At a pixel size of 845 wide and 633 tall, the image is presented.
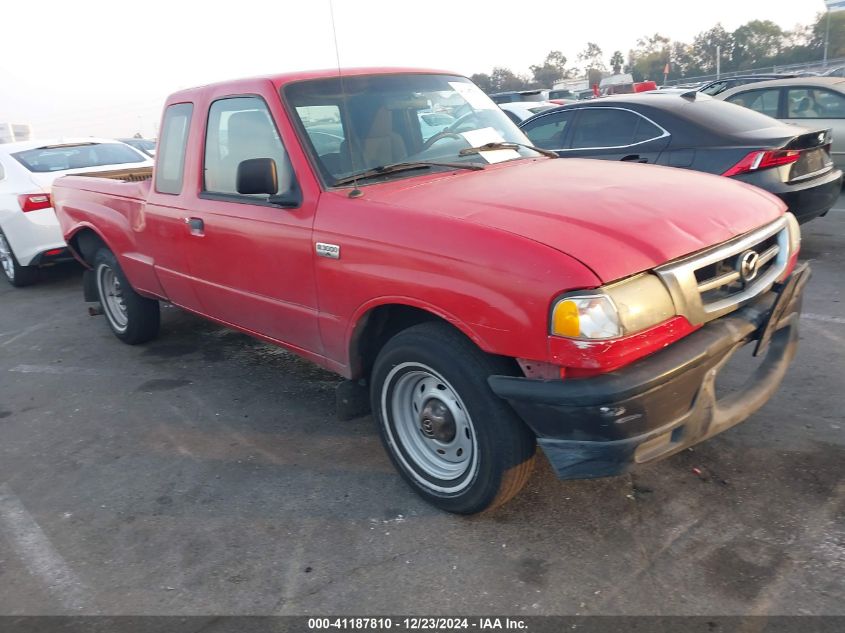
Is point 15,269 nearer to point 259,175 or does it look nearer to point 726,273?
point 259,175

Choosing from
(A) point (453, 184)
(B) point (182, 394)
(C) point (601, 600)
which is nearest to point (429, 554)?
(C) point (601, 600)

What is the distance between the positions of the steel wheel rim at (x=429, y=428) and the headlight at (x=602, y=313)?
2.06ft

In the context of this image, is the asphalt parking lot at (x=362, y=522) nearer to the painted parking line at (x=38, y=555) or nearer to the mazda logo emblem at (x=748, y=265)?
the painted parking line at (x=38, y=555)

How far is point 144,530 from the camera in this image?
3.29m

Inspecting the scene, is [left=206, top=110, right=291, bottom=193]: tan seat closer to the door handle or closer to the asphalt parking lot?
the door handle

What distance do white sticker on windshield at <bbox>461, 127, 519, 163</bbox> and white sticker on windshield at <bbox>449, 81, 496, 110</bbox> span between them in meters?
0.21

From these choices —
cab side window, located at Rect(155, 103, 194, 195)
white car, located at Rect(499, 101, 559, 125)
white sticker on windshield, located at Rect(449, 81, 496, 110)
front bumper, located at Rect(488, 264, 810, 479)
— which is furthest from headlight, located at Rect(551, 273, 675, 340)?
white car, located at Rect(499, 101, 559, 125)

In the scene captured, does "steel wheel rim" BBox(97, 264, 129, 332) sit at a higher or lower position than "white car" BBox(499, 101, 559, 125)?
lower

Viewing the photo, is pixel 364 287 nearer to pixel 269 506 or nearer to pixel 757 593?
pixel 269 506

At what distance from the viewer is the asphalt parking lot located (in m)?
2.68

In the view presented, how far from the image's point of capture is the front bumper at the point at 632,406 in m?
2.49

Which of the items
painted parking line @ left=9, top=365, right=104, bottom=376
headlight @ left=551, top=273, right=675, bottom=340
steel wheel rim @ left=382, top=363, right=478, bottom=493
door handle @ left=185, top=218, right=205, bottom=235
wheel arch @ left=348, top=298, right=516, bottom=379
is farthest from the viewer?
painted parking line @ left=9, top=365, right=104, bottom=376

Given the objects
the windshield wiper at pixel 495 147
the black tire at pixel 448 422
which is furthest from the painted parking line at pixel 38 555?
the windshield wiper at pixel 495 147

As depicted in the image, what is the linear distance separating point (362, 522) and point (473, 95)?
2.62m
